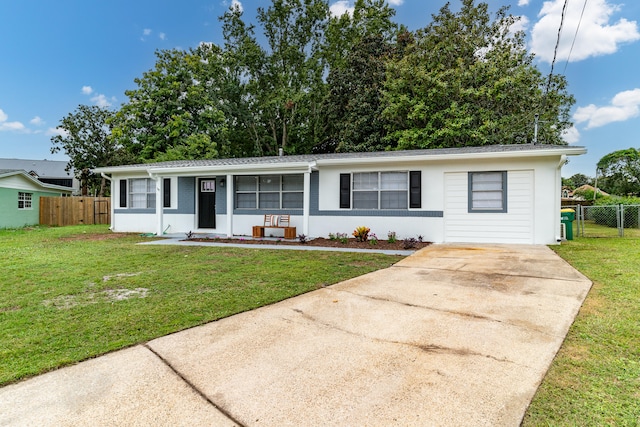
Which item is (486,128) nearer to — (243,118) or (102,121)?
(243,118)

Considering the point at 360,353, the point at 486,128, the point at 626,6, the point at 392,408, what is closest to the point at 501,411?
the point at 392,408

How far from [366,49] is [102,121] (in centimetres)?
2180

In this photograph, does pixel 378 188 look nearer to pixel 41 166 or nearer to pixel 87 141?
pixel 87 141

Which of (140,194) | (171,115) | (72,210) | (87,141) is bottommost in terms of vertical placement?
(72,210)

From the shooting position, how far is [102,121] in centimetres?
2773

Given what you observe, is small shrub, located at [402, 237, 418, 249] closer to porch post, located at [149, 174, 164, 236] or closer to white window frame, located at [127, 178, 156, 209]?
porch post, located at [149, 174, 164, 236]

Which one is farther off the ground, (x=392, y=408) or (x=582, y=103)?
(x=582, y=103)


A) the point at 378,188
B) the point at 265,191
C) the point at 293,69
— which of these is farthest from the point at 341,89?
the point at 378,188

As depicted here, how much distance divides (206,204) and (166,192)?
1603 millimetres

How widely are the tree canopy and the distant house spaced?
17737 millimetres

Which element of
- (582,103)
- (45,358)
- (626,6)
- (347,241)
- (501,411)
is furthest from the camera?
(582,103)

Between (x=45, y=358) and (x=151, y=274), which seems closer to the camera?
(x=45, y=358)

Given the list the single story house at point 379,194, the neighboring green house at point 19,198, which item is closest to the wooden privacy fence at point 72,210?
the neighboring green house at point 19,198

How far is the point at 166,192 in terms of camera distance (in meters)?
12.9
